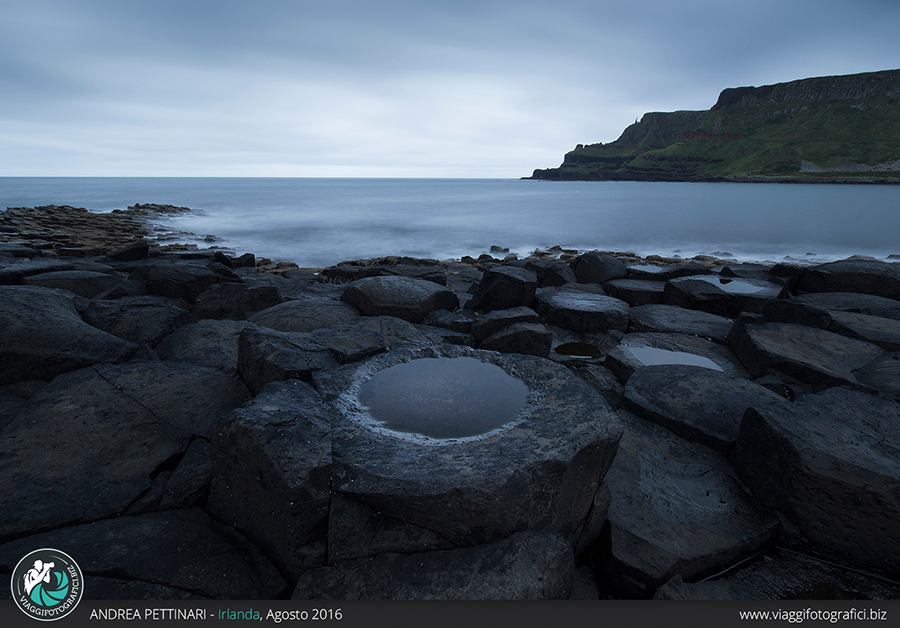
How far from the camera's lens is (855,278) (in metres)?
7.66

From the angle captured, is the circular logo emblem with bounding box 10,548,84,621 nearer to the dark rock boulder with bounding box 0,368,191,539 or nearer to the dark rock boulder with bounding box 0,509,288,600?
the dark rock boulder with bounding box 0,509,288,600

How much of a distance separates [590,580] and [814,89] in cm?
15294

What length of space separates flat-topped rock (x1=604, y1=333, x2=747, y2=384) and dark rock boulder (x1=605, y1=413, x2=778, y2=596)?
1.40 metres

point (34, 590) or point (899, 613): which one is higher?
point (34, 590)

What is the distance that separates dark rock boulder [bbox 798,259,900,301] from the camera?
730 centimetres

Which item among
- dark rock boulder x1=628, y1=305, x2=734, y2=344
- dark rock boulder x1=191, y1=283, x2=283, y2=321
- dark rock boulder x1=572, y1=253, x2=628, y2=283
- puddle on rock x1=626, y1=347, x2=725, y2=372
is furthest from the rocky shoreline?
dark rock boulder x1=572, y1=253, x2=628, y2=283

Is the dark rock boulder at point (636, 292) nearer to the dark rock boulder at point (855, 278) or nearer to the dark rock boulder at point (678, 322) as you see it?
the dark rock boulder at point (678, 322)

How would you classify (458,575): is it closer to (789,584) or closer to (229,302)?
(789,584)

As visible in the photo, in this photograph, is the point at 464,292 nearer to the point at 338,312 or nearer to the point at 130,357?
the point at 338,312

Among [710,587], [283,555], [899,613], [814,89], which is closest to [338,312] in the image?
[283,555]

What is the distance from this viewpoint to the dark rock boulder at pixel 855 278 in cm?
730

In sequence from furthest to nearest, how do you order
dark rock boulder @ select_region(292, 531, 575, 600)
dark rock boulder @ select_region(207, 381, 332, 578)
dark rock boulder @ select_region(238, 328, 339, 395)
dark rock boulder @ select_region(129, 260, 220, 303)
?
dark rock boulder @ select_region(129, 260, 220, 303) → dark rock boulder @ select_region(238, 328, 339, 395) → dark rock boulder @ select_region(207, 381, 332, 578) → dark rock boulder @ select_region(292, 531, 575, 600)

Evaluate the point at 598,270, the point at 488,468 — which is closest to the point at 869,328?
the point at 598,270

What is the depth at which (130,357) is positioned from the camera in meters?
3.91
